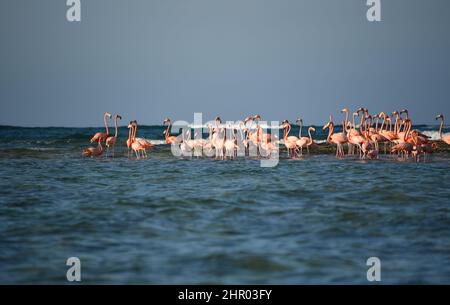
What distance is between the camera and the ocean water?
6.03m

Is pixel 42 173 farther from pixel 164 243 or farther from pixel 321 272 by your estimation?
pixel 321 272

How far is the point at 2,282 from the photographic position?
224 inches

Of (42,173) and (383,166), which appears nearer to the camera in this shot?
(42,173)

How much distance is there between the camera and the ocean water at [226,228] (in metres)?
6.03

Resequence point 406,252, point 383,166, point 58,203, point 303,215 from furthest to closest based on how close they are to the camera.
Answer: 1. point 383,166
2. point 58,203
3. point 303,215
4. point 406,252

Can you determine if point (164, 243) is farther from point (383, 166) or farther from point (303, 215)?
point (383, 166)

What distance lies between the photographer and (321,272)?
5969 mm

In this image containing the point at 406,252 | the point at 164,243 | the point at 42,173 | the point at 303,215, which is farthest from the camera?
the point at 42,173

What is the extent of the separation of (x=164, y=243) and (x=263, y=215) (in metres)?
2.25

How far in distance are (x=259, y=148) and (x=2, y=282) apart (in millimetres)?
17028

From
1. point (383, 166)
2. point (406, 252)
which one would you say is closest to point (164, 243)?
point (406, 252)

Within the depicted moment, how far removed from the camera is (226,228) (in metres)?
7.99

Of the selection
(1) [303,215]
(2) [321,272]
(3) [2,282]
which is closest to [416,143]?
(1) [303,215]

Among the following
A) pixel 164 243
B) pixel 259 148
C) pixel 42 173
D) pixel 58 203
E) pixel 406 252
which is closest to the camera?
pixel 406 252
